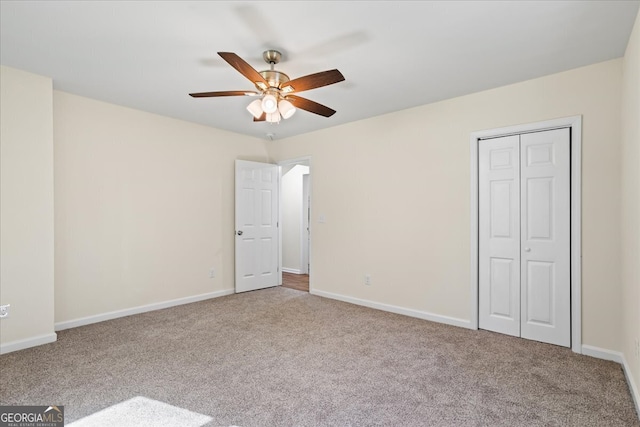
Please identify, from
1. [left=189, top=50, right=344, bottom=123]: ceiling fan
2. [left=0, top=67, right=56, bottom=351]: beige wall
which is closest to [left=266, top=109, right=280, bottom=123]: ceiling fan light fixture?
[left=189, top=50, right=344, bottom=123]: ceiling fan

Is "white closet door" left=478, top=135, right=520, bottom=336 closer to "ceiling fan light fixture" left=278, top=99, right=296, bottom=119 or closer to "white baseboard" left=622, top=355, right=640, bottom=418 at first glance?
"white baseboard" left=622, top=355, right=640, bottom=418

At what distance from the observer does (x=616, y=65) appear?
2729 mm

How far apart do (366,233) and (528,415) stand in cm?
269

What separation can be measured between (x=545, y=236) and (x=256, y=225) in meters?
3.79

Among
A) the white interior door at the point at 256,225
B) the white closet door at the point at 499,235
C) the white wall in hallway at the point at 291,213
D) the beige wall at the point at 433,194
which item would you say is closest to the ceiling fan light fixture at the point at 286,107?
the beige wall at the point at 433,194

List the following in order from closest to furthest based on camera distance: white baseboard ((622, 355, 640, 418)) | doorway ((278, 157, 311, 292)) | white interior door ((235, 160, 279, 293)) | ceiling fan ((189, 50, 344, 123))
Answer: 1. white baseboard ((622, 355, 640, 418))
2. ceiling fan ((189, 50, 344, 123))
3. white interior door ((235, 160, 279, 293))
4. doorway ((278, 157, 311, 292))

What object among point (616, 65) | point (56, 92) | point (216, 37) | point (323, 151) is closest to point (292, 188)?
point (323, 151)

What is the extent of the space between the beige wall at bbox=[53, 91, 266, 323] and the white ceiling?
1.94ft

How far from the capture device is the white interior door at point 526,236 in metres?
3.01

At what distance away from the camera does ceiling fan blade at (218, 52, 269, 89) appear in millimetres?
2041

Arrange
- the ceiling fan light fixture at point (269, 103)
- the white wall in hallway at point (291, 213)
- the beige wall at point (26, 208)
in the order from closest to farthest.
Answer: the ceiling fan light fixture at point (269, 103) < the beige wall at point (26, 208) < the white wall in hallway at point (291, 213)

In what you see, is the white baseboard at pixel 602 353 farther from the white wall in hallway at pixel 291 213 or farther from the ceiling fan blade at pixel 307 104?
the white wall in hallway at pixel 291 213

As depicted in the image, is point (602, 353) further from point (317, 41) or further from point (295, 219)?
point (295, 219)

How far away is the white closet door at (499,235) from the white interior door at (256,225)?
3.20 m
